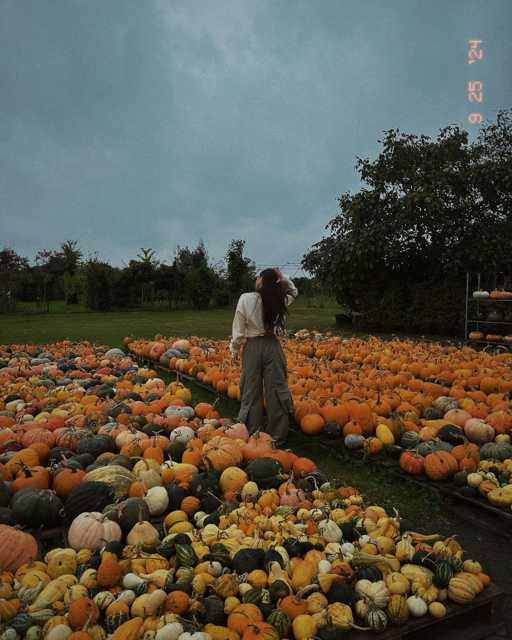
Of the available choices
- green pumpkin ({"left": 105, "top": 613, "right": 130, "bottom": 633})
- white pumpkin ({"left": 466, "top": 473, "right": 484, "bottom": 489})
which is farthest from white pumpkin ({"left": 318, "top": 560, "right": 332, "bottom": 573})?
white pumpkin ({"left": 466, "top": 473, "right": 484, "bottom": 489})

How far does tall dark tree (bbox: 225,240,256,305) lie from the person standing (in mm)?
23869

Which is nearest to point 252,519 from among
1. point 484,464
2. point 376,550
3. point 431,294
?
point 376,550

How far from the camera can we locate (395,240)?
51.9 ft

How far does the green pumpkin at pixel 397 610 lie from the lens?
2.32 metres

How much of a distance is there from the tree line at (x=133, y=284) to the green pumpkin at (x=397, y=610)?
2696cm

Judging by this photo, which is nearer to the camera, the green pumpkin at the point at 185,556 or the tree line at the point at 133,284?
the green pumpkin at the point at 185,556

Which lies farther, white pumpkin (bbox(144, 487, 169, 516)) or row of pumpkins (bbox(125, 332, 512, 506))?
row of pumpkins (bbox(125, 332, 512, 506))

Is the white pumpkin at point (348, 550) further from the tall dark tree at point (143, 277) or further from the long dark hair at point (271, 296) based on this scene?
the tall dark tree at point (143, 277)

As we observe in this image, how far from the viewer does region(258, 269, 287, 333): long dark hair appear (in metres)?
4.99

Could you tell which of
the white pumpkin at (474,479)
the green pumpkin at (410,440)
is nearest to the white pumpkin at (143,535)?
the white pumpkin at (474,479)

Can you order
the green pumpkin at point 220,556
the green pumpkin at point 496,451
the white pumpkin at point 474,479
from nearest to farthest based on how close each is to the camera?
the green pumpkin at point 220,556 → the white pumpkin at point 474,479 → the green pumpkin at point 496,451

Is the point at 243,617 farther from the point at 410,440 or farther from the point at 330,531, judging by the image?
the point at 410,440

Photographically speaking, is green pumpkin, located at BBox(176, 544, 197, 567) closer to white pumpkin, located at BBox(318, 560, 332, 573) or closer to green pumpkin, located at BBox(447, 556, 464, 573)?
white pumpkin, located at BBox(318, 560, 332, 573)

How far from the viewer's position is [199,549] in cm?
271
